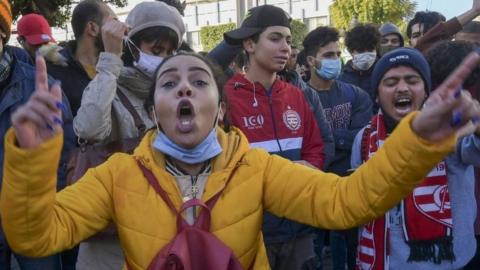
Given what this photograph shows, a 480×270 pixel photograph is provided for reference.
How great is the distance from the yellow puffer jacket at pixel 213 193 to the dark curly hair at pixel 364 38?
375cm

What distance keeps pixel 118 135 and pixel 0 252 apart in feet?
2.93

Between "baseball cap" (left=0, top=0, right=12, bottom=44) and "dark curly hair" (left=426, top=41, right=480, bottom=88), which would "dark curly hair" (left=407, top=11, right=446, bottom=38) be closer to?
"dark curly hair" (left=426, top=41, right=480, bottom=88)

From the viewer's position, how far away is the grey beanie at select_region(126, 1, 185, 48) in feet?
10.9

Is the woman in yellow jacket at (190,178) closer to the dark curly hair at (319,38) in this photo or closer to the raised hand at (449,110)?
the raised hand at (449,110)

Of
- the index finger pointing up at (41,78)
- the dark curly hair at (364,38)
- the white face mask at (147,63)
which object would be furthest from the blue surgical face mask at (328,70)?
the index finger pointing up at (41,78)

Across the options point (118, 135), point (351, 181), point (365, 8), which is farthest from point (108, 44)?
point (365, 8)

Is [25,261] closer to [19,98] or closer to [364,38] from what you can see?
[19,98]

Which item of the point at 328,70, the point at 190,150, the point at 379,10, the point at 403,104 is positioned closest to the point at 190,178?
the point at 190,150

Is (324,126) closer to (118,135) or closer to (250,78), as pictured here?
(250,78)

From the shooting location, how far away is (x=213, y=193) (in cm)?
220

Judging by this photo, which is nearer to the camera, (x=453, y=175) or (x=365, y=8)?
(x=453, y=175)

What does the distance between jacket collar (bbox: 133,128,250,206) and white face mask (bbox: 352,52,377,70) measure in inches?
139

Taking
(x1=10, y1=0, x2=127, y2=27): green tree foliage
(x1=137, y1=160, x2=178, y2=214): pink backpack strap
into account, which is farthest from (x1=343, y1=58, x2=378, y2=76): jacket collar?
(x1=10, y1=0, x2=127, y2=27): green tree foliage

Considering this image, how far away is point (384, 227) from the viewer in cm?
274
